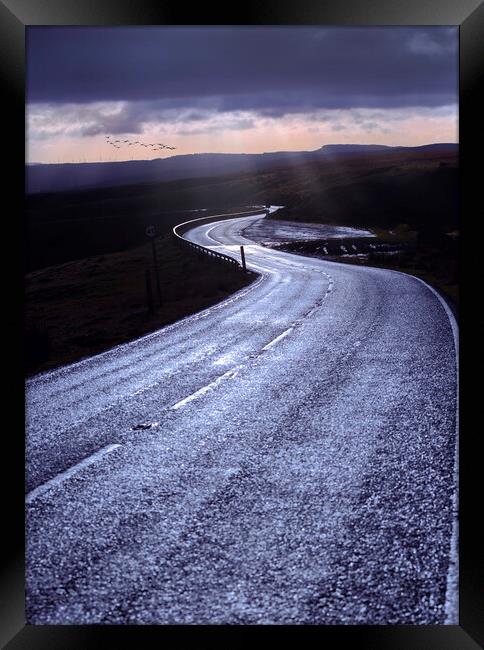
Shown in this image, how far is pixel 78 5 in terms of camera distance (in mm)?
5258

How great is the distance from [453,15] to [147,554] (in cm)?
529

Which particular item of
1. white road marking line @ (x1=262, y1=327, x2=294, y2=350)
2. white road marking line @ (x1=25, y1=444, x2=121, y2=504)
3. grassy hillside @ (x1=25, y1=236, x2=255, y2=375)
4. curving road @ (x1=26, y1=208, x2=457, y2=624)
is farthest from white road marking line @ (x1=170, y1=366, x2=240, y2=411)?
grassy hillside @ (x1=25, y1=236, x2=255, y2=375)

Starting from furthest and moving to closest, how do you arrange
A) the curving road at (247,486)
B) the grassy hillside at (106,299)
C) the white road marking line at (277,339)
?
the grassy hillside at (106,299), the white road marking line at (277,339), the curving road at (247,486)

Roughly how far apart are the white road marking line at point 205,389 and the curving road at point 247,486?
32mm

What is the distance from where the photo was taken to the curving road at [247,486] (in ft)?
15.3

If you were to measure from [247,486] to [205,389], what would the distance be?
410cm

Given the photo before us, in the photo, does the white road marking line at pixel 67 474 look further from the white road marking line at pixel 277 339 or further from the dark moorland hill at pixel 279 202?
the dark moorland hill at pixel 279 202

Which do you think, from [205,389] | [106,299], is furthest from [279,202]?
[205,389]

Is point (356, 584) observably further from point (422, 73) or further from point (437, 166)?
point (437, 166)

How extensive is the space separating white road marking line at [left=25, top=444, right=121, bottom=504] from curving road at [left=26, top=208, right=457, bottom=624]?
0.08ft

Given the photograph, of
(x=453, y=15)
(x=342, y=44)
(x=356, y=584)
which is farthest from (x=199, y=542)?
(x=342, y=44)

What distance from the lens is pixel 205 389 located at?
10.4 meters

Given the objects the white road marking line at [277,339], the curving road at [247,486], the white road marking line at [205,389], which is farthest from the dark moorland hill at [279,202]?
the curving road at [247,486]
